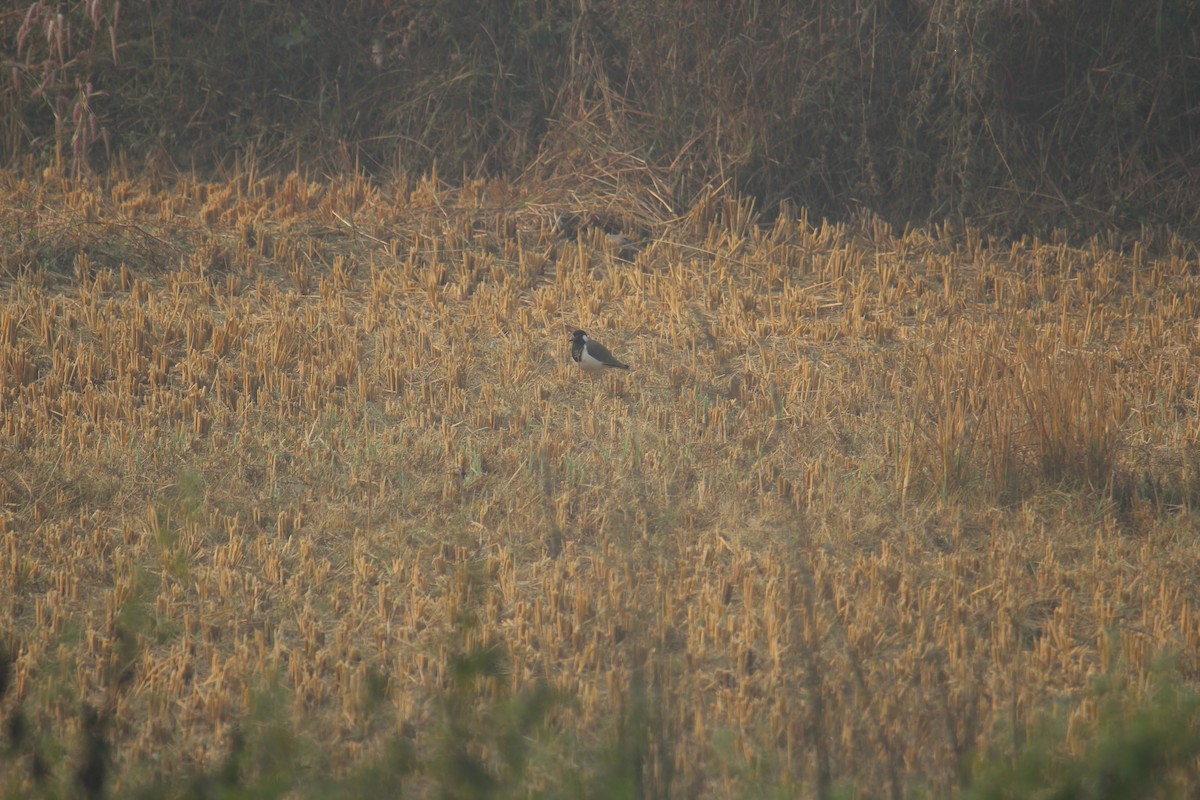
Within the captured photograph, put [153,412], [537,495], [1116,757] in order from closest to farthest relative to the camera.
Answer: [1116,757] < [537,495] < [153,412]

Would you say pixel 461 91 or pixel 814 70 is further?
pixel 461 91

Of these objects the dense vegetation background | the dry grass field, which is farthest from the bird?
the dense vegetation background

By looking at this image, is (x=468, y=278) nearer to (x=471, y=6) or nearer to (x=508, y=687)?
(x=471, y=6)

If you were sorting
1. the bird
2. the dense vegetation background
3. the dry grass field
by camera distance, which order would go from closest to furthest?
1. the dry grass field
2. the bird
3. the dense vegetation background

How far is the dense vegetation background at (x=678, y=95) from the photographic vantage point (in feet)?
27.9

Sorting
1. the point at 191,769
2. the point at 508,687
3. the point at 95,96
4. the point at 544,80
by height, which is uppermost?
the point at 544,80

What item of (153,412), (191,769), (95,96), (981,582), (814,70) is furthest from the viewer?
(95,96)

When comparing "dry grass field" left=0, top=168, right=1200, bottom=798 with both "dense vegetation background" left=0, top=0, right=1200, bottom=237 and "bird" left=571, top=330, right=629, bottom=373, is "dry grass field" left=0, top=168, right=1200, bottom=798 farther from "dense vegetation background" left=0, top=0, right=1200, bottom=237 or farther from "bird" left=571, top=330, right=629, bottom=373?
"dense vegetation background" left=0, top=0, right=1200, bottom=237

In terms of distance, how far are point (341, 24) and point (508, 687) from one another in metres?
7.34

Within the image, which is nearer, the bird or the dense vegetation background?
the bird

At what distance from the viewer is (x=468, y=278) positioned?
7484 millimetres

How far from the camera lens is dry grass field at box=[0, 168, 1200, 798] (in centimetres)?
341

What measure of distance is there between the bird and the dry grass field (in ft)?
0.44

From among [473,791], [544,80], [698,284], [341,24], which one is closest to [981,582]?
[473,791]
